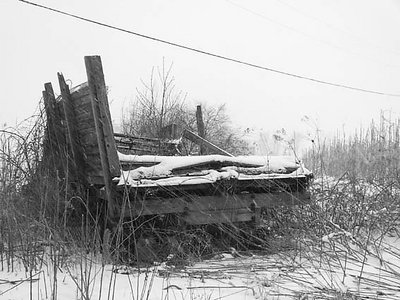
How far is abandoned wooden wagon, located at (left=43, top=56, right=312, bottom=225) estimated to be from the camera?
4.05 m

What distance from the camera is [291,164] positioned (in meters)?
5.01

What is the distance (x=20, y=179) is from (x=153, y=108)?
4317mm

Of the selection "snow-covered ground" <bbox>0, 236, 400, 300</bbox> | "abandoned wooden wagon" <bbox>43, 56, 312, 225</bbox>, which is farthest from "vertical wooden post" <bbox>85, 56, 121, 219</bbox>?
"snow-covered ground" <bbox>0, 236, 400, 300</bbox>

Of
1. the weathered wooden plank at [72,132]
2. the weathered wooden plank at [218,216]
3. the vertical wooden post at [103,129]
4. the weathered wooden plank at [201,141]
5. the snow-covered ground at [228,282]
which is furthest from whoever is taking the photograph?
the weathered wooden plank at [201,141]

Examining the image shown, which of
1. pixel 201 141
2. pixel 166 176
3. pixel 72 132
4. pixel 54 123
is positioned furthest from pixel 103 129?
pixel 201 141

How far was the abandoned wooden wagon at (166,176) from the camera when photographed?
405cm

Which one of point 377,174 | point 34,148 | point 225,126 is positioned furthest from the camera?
point 225,126

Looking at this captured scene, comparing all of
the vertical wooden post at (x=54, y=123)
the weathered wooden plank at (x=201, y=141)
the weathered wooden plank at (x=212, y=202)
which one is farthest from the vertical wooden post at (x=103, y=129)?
the weathered wooden plank at (x=201, y=141)

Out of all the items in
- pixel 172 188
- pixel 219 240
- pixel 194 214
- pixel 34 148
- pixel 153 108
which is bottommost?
pixel 219 240

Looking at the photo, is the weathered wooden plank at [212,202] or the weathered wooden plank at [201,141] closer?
the weathered wooden plank at [212,202]

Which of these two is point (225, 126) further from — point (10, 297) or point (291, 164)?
point (10, 297)

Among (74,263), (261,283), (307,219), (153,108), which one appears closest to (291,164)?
(307,219)

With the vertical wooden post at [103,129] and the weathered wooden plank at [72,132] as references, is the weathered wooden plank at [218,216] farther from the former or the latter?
the weathered wooden plank at [72,132]

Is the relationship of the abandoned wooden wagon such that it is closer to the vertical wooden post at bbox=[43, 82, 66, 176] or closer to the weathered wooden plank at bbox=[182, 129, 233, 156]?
the vertical wooden post at bbox=[43, 82, 66, 176]
